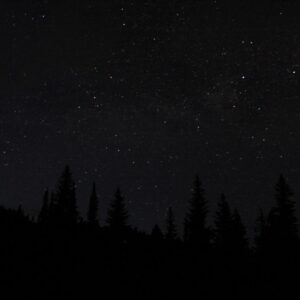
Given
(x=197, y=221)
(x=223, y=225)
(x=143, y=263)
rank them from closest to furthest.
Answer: (x=143, y=263)
(x=197, y=221)
(x=223, y=225)

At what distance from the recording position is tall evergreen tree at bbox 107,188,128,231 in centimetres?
4641

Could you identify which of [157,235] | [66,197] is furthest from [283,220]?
Result: [66,197]

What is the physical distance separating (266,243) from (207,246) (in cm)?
669

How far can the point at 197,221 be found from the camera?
134 ft

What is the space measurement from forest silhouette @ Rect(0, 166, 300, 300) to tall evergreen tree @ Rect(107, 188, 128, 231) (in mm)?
3406

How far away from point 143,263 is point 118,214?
1969cm

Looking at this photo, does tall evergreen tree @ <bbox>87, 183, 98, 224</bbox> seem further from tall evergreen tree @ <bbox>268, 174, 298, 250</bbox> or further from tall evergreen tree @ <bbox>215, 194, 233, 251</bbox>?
tall evergreen tree @ <bbox>268, 174, 298, 250</bbox>

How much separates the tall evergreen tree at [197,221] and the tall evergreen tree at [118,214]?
26.2 ft

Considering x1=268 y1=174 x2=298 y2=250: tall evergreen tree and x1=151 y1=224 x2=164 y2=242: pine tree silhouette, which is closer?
x1=268 y1=174 x2=298 y2=250: tall evergreen tree

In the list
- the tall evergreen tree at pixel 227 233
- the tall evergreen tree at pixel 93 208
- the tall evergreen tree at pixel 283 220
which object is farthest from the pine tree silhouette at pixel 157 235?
the tall evergreen tree at pixel 93 208

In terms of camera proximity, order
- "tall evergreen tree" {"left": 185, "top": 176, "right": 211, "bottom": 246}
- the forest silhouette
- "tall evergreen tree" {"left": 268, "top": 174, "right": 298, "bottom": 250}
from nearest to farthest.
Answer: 1. the forest silhouette
2. "tall evergreen tree" {"left": 268, "top": 174, "right": 298, "bottom": 250}
3. "tall evergreen tree" {"left": 185, "top": 176, "right": 211, "bottom": 246}

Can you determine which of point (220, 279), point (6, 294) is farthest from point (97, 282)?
point (220, 279)

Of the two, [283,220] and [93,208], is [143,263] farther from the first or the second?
[93,208]

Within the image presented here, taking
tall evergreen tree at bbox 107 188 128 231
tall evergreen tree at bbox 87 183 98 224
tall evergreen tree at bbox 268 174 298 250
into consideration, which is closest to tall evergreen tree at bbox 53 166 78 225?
tall evergreen tree at bbox 107 188 128 231
